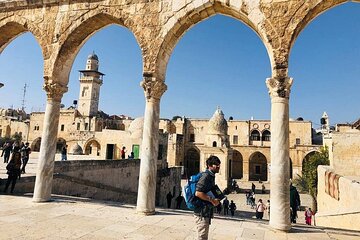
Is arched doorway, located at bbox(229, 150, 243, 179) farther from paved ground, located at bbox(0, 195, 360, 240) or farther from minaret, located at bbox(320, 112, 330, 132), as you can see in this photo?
paved ground, located at bbox(0, 195, 360, 240)

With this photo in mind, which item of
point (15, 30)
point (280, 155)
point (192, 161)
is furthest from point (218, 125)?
point (280, 155)

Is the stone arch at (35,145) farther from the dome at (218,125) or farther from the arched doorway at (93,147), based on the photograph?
the dome at (218,125)

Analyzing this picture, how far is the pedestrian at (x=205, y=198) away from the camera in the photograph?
338cm

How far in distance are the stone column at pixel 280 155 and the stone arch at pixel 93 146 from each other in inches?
1275

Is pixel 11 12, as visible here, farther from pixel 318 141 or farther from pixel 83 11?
pixel 318 141

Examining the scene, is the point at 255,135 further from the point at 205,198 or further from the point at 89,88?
the point at 205,198

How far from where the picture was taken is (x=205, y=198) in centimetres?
335

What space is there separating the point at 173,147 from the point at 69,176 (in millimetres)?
30896

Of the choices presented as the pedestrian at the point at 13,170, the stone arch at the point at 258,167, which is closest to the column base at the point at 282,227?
the pedestrian at the point at 13,170

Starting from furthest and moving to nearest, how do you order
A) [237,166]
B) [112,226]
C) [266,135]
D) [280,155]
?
[266,135], [237,166], [280,155], [112,226]

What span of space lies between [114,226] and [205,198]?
254cm

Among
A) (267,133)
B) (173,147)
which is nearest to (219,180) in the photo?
(173,147)

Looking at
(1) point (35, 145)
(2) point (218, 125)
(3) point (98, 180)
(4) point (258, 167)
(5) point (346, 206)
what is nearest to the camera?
(5) point (346, 206)

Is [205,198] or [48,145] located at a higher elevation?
[48,145]
